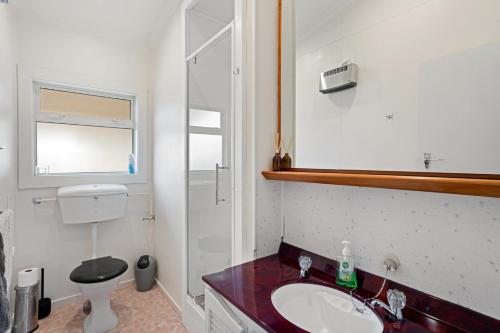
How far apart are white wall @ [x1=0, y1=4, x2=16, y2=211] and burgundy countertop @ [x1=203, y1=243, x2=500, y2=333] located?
149 centimetres

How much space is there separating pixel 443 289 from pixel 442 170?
371mm

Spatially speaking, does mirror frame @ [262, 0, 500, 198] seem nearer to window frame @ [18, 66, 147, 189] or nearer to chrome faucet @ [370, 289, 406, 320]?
chrome faucet @ [370, 289, 406, 320]

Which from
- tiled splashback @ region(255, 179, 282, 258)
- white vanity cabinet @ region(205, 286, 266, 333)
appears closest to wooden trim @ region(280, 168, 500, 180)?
tiled splashback @ region(255, 179, 282, 258)

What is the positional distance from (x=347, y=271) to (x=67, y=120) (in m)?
2.59

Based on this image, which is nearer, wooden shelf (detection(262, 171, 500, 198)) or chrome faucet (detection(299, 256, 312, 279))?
wooden shelf (detection(262, 171, 500, 198))

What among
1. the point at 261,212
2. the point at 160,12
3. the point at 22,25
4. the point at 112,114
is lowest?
the point at 261,212

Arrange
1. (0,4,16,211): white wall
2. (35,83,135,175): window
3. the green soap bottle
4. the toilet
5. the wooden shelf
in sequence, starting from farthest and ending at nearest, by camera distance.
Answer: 1. (35,83,135,175): window
2. the toilet
3. (0,4,16,211): white wall
4. the green soap bottle
5. the wooden shelf

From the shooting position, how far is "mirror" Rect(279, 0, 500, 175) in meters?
0.70

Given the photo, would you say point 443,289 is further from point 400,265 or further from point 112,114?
point 112,114

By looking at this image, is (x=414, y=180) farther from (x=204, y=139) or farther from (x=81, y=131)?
(x=81, y=131)

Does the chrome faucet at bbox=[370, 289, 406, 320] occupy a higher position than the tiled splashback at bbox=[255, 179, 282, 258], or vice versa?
the tiled splashback at bbox=[255, 179, 282, 258]

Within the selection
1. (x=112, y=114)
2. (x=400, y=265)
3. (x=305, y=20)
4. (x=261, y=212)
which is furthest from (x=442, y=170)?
(x=112, y=114)

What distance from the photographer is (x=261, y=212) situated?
1.23m

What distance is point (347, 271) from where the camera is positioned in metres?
0.95
